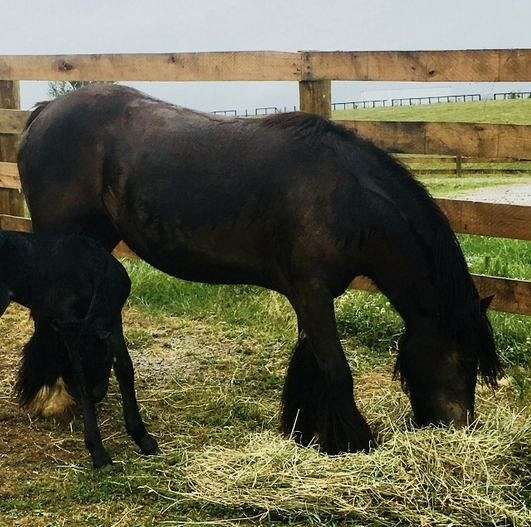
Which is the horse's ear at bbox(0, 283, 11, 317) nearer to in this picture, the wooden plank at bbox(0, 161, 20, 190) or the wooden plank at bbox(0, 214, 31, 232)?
the wooden plank at bbox(0, 214, 31, 232)

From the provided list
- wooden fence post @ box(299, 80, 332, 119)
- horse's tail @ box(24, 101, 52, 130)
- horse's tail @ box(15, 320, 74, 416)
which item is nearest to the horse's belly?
horse's tail @ box(15, 320, 74, 416)

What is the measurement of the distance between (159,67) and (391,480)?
4.31 m

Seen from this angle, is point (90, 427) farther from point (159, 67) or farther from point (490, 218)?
point (159, 67)

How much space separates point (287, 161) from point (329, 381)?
98 centimetres

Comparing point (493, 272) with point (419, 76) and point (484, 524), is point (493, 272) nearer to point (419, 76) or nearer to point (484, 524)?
point (419, 76)

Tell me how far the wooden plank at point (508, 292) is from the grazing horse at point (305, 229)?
144 cm

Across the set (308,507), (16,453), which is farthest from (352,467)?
(16,453)

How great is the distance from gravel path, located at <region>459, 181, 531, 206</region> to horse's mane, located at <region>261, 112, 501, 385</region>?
9654 mm

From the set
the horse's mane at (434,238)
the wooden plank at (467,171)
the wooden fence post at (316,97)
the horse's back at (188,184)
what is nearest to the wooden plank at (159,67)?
the wooden fence post at (316,97)

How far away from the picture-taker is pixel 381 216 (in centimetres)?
404

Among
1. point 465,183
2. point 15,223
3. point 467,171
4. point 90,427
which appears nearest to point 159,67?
point 15,223

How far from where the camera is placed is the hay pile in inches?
146

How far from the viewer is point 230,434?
4.75 m

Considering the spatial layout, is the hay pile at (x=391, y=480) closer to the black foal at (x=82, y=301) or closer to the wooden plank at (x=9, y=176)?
the black foal at (x=82, y=301)
